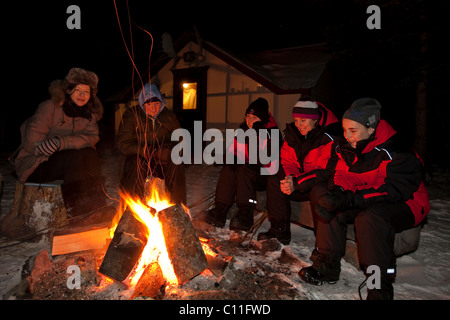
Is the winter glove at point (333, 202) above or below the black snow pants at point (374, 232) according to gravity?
above

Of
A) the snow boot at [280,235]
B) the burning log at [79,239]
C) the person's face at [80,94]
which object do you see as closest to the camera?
the burning log at [79,239]

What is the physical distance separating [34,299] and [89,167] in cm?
166

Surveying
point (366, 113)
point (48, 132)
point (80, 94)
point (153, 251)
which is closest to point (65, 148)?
point (48, 132)

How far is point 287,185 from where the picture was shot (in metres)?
3.00

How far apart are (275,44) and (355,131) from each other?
74.4ft

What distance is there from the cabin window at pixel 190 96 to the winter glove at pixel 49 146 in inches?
356

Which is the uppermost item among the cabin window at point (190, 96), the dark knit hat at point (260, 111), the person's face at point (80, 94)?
the cabin window at point (190, 96)

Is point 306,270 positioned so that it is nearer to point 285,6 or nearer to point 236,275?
point 236,275

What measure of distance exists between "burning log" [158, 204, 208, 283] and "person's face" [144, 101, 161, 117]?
1.84 meters

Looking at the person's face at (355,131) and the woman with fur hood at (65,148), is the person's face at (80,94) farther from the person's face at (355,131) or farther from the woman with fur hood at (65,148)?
the person's face at (355,131)

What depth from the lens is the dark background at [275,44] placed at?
7008 mm

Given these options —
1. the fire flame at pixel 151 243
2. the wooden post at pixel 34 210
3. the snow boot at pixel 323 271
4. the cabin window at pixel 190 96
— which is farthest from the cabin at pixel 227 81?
the fire flame at pixel 151 243

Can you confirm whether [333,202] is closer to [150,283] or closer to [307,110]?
[307,110]
